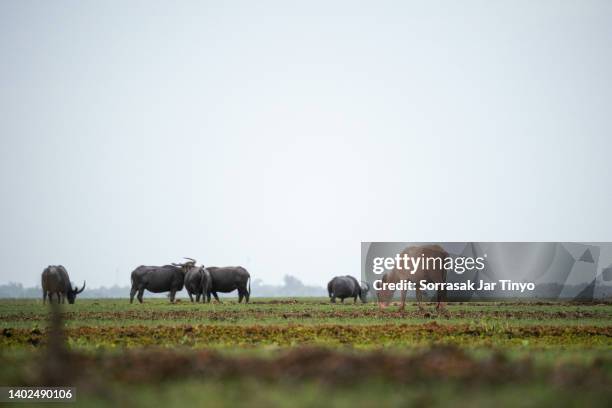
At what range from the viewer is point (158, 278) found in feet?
164

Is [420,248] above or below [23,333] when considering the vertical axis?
above

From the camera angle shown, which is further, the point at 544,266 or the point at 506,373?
the point at 544,266

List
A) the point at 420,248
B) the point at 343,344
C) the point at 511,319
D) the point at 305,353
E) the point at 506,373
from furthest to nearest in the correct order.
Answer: the point at 420,248
the point at 511,319
the point at 343,344
the point at 305,353
the point at 506,373

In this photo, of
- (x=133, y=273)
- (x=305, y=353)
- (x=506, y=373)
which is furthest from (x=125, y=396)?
(x=133, y=273)

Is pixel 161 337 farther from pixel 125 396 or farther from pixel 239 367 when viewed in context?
pixel 125 396

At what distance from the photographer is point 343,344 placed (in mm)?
15344

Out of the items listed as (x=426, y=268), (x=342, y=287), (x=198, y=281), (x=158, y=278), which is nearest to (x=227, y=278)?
(x=198, y=281)

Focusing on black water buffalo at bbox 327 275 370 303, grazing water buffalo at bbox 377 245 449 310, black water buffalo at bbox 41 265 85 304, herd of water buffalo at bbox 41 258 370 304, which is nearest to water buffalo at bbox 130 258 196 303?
herd of water buffalo at bbox 41 258 370 304

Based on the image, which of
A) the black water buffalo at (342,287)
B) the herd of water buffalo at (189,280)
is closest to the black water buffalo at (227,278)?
the herd of water buffalo at (189,280)

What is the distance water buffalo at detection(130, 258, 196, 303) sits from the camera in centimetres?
4950

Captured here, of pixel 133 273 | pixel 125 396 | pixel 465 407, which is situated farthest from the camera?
pixel 133 273

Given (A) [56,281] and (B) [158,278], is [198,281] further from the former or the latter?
(A) [56,281]

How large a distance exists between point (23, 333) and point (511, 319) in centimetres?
1583

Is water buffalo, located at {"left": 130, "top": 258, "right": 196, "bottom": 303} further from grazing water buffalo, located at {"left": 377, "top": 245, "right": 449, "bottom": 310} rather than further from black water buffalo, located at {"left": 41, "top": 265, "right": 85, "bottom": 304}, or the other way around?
grazing water buffalo, located at {"left": 377, "top": 245, "right": 449, "bottom": 310}
